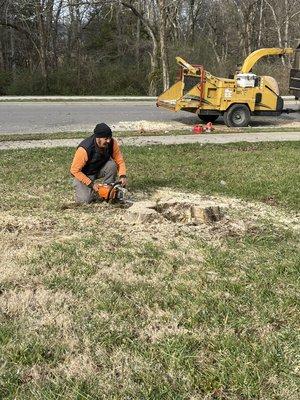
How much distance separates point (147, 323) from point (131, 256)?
131 cm

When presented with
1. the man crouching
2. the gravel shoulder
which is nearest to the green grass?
the man crouching

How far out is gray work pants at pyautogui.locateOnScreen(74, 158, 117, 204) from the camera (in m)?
6.99

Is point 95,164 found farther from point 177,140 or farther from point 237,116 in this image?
point 237,116

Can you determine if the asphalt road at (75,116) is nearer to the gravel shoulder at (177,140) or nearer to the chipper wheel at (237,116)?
the chipper wheel at (237,116)

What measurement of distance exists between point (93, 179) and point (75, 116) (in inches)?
444

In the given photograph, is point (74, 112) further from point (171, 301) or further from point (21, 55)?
point (21, 55)

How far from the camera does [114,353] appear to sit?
136 inches

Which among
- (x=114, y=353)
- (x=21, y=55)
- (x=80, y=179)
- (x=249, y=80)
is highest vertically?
(x=21, y=55)

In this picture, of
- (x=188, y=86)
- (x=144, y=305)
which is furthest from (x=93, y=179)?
(x=188, y=86)

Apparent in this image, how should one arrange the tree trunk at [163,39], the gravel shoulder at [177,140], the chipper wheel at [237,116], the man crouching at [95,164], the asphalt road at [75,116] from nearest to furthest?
the man crouching at [95,164] → the gravel shoulder at [177,140] → the chipper wheel at [237,116] → the asphalt road at [75,116] → the tree trunk at [163,39]

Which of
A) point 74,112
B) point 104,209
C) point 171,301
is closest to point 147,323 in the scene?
point 171,301

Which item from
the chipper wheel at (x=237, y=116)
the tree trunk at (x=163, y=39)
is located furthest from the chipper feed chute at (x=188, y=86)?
the tree trunk at (x=163, y=39)

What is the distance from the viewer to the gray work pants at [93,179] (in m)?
6.99

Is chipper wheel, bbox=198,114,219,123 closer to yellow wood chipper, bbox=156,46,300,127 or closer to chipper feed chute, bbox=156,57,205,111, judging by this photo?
yellow wood chipper, bbox=156,46,300,127
